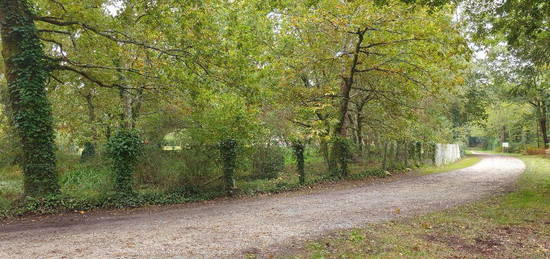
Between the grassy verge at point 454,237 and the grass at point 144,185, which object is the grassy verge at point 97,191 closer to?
the grass at point 144,185

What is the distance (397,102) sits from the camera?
574 inches

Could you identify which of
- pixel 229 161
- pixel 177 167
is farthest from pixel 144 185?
pixel 229 161

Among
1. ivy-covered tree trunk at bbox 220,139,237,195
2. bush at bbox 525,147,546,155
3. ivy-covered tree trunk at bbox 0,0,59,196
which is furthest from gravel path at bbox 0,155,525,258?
bush at bbox 525,147,546,155

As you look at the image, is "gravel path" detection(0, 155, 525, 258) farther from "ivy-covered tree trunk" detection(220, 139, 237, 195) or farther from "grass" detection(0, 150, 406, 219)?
"ivy-covered tree trunk" detection(220, 139, 237, 195)


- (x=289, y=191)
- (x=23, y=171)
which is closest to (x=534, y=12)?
(x=289, y=191)

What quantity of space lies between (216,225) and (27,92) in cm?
615

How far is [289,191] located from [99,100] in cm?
961

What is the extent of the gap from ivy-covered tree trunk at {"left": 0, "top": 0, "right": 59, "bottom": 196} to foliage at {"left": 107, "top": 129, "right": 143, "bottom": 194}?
1536 millimetres

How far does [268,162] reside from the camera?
12.0 m

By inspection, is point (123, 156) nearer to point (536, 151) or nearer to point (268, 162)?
point (268, 162)

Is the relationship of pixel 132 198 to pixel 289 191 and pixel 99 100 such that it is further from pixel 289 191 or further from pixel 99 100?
pixel 99 100

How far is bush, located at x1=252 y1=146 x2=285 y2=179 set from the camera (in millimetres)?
11727

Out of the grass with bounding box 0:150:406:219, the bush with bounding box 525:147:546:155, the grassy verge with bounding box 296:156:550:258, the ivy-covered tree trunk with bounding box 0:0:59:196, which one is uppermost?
the ivy-covered tree trunk with bounding box 0:0:59:196

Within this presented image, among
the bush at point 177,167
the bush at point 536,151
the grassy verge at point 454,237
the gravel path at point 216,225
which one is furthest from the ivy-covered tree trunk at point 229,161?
the bush at point 536,151
